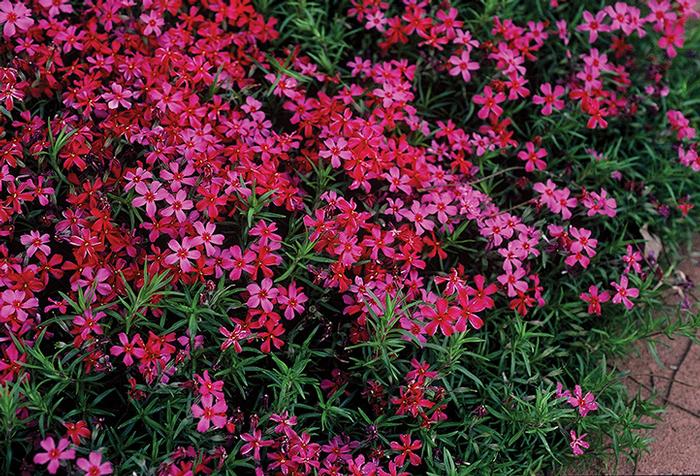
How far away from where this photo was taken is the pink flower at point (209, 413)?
7.43 ft

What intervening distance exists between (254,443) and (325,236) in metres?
0.69

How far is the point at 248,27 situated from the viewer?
3273mm

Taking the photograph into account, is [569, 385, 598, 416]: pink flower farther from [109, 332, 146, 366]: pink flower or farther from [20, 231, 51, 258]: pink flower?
[20, 231, 51, 258]: pink flower

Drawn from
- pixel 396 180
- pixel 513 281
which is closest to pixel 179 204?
pixel 396 180

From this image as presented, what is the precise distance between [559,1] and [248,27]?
147 cm

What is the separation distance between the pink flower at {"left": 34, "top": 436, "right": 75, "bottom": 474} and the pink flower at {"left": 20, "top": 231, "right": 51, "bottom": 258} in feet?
1.97

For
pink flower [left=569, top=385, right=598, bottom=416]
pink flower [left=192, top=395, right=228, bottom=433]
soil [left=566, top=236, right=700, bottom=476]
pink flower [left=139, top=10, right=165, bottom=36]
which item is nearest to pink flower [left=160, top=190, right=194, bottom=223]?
pink flower [left=192, top=395, right=228, bottom=433]

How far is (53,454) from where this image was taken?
2137 millimetres

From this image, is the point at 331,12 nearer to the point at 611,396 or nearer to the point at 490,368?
the point at 490,368

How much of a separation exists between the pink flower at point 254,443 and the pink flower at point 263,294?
382 millimetres

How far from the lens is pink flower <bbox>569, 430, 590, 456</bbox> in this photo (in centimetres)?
258

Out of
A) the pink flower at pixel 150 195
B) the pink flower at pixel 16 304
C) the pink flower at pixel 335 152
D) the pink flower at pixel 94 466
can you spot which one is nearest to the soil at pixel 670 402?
Answer: the pink flower at pixel 335 152

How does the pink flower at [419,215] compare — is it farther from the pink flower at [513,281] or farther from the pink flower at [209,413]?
the pink flower at [209,413]

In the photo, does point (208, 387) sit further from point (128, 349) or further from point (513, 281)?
point (513, 281)
